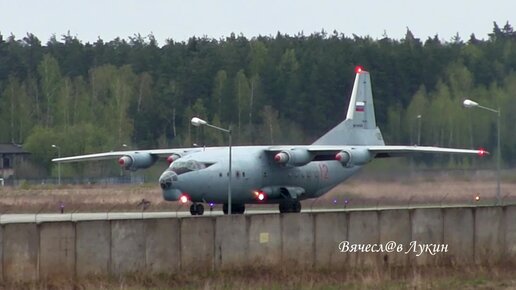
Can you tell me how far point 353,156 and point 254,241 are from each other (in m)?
21.9

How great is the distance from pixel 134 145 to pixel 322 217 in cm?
7254

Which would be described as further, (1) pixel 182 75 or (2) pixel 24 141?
(1) pixel 182 75

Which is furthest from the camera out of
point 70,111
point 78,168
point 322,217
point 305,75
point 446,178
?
point 70,111

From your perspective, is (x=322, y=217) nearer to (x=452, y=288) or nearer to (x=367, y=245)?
(x=367, y=245)

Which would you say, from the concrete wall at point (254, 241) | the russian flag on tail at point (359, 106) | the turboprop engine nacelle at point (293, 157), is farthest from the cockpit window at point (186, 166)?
the concrete wall at point (254, 241)

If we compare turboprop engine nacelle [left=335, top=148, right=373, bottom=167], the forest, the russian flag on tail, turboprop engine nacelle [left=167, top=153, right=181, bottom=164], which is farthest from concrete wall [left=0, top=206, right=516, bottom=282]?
the forest

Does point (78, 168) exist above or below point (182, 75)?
below

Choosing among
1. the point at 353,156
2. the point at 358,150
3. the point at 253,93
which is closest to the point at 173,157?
the point at 353,156

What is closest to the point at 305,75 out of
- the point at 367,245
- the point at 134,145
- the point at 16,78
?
the point at 134,145

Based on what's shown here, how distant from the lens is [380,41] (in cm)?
10350

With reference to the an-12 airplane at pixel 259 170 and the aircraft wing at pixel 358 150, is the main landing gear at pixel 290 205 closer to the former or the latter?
the an-12 airplane at pixel 259 170

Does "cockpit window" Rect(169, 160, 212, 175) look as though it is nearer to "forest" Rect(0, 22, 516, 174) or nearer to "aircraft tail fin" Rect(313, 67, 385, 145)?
"aircraft tail fin" Rect(313, 67, 385, 145)

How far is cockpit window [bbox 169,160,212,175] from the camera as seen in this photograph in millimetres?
48750

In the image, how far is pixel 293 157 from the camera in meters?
51.4
